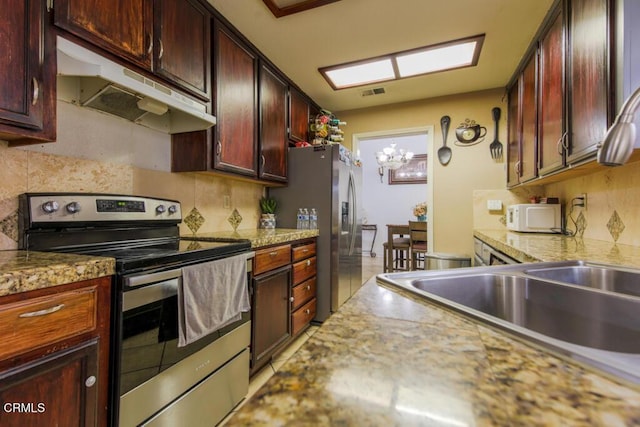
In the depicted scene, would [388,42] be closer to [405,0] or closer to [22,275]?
[405,0]

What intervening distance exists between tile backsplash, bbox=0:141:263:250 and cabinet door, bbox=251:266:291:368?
67cm

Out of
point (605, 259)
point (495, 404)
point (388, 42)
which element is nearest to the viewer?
point (495, 404)

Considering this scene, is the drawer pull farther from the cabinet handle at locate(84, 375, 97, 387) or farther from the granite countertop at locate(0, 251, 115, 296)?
the cabinet handle at locate(84, 375, 97, 387)

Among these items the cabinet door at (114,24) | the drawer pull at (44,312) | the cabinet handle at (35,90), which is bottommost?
the drawer pull at (44,312)

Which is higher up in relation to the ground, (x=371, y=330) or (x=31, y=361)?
(x=371, y=330)

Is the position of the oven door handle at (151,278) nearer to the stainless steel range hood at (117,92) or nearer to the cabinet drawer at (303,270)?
the stainless steel range hood at (117,92)

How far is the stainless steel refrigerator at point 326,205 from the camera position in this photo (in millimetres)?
2656

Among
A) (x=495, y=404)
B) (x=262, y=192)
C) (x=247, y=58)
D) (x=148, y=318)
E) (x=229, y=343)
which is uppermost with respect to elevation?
(x=247, y=58)

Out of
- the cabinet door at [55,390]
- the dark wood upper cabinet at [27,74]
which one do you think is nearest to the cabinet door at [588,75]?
the cabinet door at [55,390]

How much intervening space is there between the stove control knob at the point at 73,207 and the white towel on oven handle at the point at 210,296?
0.56m

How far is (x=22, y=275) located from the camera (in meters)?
0.75

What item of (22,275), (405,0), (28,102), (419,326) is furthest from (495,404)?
(405,0)

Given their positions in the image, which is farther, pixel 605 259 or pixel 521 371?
pixel 605 259

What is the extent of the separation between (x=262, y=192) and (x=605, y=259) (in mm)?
2482
